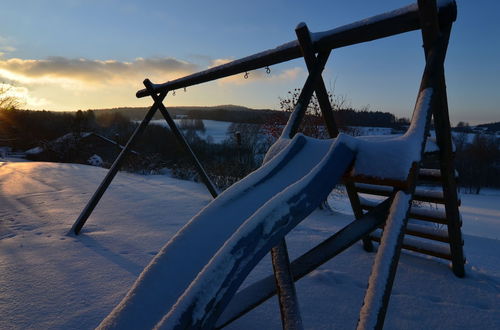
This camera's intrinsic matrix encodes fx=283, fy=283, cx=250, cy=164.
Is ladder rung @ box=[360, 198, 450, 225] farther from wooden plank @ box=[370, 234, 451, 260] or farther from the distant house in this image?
the distant house

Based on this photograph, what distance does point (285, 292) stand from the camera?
4.72 feet

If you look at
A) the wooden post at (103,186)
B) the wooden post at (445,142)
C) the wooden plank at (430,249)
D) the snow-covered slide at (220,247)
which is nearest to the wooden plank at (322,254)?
the snow-covered slide at (220,247)

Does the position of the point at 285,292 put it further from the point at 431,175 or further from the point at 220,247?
the point at 431,175

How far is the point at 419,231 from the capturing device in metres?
2.79

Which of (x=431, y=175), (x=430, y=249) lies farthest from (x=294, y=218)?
(x=430, y=249)

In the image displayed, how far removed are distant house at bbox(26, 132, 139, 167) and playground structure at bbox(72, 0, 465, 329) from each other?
26.9 m

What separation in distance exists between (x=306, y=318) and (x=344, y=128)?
739 cm

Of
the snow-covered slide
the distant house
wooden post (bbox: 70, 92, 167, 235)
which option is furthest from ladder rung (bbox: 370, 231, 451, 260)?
the distant house

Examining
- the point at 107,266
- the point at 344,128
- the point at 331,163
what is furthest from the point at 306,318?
the point at 344,128

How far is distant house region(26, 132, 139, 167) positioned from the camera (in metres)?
28.7

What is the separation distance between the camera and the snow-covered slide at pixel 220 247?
80 centimetres

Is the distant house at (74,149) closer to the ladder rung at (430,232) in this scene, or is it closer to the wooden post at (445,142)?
the ladder rung at (430,232)

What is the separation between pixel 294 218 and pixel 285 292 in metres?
0.61

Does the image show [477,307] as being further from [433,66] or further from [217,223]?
[217,223]
